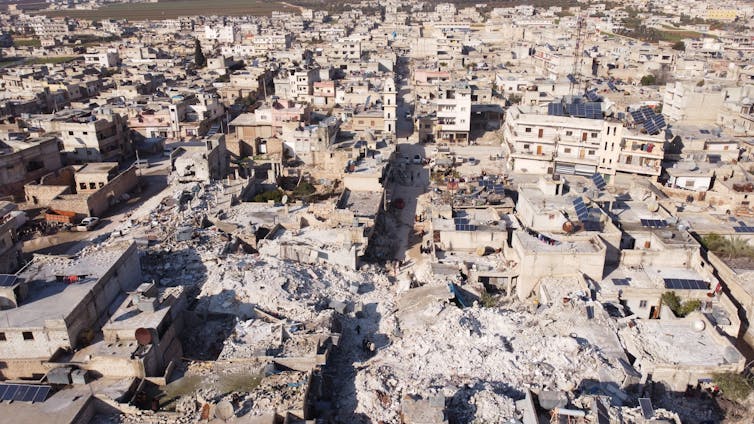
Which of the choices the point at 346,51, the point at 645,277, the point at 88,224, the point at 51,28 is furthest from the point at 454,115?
the point at 51,28

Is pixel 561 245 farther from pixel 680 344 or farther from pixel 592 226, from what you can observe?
pixel 680 344

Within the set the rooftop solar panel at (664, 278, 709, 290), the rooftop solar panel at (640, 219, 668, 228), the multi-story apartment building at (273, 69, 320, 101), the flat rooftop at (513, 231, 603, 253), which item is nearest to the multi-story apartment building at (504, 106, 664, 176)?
the rooftop solar panel at (640, 219, 668, 228)

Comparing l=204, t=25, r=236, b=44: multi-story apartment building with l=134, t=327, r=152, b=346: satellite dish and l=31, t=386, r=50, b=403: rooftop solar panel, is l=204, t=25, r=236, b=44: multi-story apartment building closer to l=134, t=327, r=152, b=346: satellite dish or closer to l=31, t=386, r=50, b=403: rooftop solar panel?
l=134, t=327, r=152, b=346: satellite dish

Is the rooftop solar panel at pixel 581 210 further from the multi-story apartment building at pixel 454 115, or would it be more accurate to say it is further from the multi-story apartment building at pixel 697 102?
the multi-story apartment building at pixel 697 102

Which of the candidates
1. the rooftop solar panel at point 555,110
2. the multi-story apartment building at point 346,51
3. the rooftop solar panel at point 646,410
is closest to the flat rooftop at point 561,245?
the rooftop solar panel at point 646,410

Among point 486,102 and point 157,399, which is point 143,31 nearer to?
point 486,102
